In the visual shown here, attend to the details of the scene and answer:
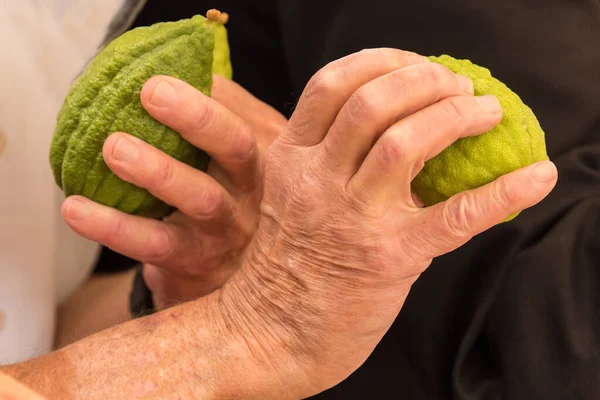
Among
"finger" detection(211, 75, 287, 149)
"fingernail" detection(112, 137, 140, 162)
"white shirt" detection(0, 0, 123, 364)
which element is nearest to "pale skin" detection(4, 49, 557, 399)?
"fingernail" detection(112, 137, 140, 162)

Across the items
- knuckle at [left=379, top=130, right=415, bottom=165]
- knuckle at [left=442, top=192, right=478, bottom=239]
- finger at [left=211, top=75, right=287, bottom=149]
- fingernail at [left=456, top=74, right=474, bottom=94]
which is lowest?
finger at [left=211, top=75, right=287, bottom=149]

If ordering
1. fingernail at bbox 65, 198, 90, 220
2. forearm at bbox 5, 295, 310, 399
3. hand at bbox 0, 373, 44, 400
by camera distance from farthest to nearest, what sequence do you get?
fingernail at bbox 65, 198, 90, 220 < forearm at bbox 5, 295, 310, 399 < hand at bbox 0, 373, 44, 400

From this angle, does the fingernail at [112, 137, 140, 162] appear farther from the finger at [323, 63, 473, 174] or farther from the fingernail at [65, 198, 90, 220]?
the finger at [323, 63, 473, 174]

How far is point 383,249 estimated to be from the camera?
732 millimetres

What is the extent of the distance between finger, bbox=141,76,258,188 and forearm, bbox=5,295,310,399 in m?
0.28

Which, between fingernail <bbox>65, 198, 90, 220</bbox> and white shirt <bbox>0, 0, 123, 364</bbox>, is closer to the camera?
fingernail <bbox>65, 198, 90, 220</bbox>

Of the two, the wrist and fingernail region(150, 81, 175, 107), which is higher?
fingernail region(150, 81, 175, 107)

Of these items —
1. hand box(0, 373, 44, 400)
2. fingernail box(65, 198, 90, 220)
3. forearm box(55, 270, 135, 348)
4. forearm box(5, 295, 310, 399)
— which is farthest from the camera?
forearm box(55, 270, 135, 348)

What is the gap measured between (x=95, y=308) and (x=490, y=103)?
1.20 m

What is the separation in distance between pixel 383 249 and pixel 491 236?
1.43 feet

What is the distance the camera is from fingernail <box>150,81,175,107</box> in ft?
2.81

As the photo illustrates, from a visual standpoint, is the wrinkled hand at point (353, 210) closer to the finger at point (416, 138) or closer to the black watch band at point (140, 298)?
the finger at point (416, 138)

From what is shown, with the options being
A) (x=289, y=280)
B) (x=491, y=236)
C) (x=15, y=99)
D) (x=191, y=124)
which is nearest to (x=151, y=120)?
(x=191, y=124)

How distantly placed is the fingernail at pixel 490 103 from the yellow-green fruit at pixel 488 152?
1.6 inches
